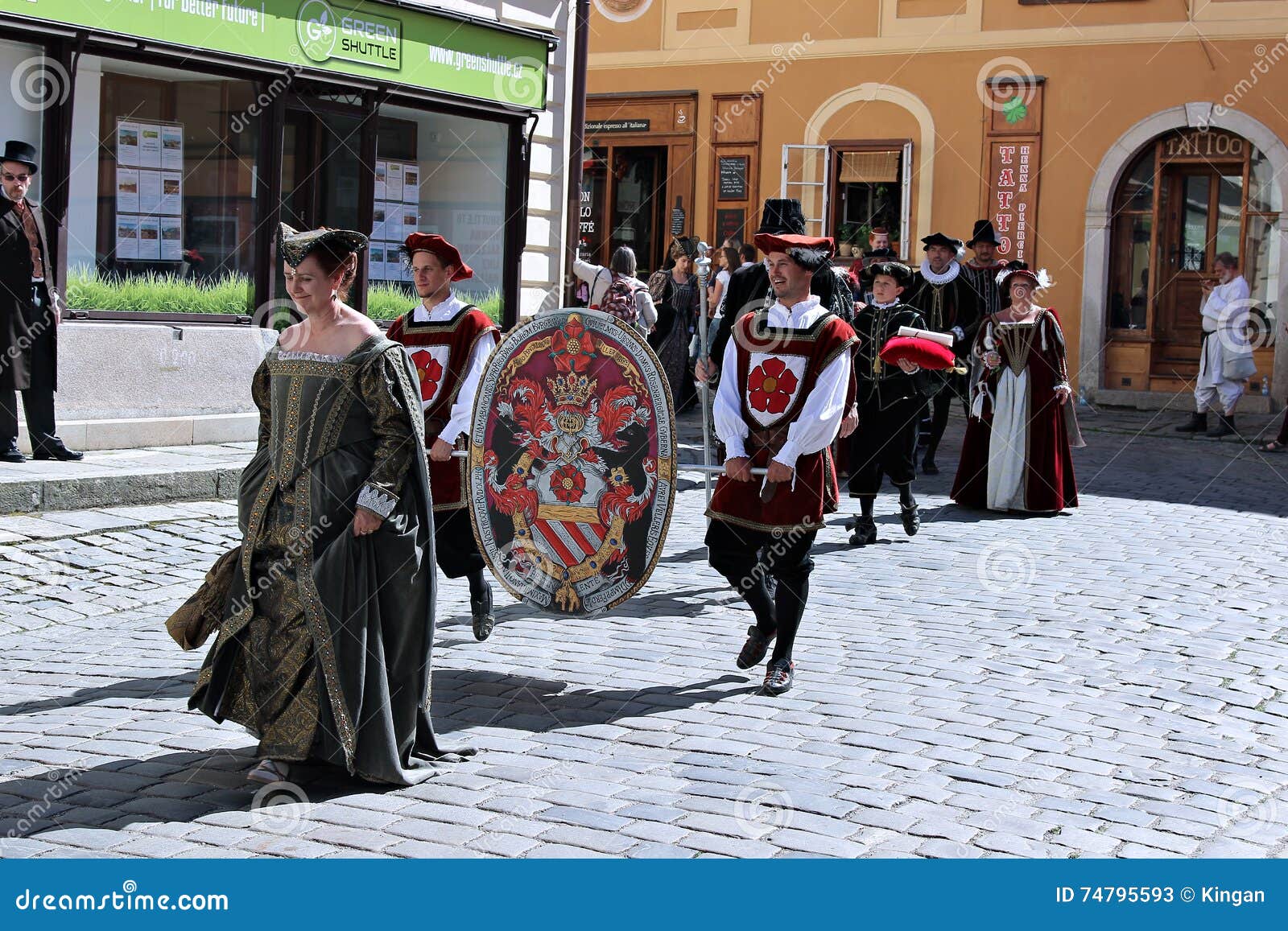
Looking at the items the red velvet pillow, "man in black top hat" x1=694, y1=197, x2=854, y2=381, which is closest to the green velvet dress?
"man in black top hat" x1=694, y1=197, x2=854, y2=381

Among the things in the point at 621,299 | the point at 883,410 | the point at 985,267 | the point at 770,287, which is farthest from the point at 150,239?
the point at 985,267

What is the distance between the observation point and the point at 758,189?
2425 cm

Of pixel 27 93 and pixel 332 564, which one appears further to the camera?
pixel 27 93

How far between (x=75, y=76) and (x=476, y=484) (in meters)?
6.35

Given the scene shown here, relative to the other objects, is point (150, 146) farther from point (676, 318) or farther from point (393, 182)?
point (676, 318)

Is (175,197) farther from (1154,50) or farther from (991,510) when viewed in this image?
(1154,50)

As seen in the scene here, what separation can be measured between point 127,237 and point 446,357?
5890 millimetres

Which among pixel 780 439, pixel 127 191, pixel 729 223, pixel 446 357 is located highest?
pixel 729 223

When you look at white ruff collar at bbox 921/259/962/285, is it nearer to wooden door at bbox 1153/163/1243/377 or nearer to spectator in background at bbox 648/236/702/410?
spectator in background at bbox 648/236/702/410

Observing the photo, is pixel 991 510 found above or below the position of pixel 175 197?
below

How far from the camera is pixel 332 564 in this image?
503cm

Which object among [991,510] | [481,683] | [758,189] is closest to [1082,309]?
[758,189]

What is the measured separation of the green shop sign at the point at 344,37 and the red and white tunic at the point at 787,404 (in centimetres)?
660

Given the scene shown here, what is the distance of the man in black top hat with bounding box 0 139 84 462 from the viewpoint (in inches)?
407
